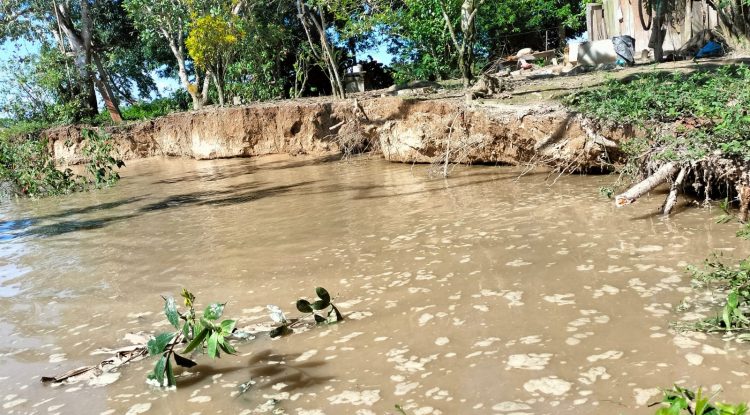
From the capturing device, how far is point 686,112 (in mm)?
6504

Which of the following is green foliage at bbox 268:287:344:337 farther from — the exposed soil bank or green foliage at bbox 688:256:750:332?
the exposed soil bank

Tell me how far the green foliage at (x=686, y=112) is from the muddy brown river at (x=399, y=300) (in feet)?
1.94

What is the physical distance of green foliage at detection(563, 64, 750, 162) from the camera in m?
5.43

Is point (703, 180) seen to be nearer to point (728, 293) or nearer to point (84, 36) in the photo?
point (728, 293)

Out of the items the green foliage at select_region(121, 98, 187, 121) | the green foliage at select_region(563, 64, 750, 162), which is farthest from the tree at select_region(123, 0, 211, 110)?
the green foliage at select_region(563, 64, 750, 162)

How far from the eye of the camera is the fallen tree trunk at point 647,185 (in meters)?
5.86

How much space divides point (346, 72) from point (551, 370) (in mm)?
20197

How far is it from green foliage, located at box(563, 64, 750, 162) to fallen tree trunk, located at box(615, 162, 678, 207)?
125 millimetres

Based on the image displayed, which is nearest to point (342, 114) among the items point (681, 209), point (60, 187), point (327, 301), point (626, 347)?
point (60, 187)

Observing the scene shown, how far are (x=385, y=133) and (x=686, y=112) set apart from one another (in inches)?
222

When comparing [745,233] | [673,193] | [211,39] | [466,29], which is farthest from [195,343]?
[211,39]

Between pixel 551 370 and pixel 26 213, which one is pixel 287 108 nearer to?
pixel 26 213

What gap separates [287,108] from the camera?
48.1ft

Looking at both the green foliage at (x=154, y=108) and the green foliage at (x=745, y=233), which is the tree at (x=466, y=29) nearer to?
the green foliage at (x=745, y=233)
